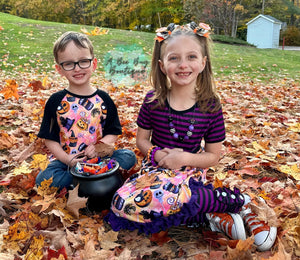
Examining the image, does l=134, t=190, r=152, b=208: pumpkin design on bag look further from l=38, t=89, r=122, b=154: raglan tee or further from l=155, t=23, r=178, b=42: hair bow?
l=155, t=23, r=178, b=42: hair bow

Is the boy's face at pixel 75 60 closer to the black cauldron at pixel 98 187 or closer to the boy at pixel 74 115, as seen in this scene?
the boy at pixel 74 115

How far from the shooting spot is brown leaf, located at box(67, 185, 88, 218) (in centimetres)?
188

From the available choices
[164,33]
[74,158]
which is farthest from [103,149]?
[164,33]

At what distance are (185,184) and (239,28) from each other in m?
30.9

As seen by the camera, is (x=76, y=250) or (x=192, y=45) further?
(x=192, y=45)

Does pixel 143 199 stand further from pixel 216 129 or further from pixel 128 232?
pixel 216 129

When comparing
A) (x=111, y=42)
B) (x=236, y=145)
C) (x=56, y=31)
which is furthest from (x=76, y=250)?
(x=56, y=31)

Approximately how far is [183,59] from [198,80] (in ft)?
1.00

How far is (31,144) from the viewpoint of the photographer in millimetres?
2994

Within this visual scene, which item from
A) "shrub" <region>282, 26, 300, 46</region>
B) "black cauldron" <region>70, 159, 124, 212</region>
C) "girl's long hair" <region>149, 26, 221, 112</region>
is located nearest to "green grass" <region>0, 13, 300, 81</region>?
"girl's long hair" <region>149, 26, 221, 112</region>

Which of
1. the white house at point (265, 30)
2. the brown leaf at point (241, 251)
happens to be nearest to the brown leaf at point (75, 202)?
the brown leaf at point (241, 251)

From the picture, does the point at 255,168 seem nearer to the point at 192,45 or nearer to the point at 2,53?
the point at 192,45

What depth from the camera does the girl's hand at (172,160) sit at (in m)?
1.90

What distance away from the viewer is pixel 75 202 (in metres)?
1.90
